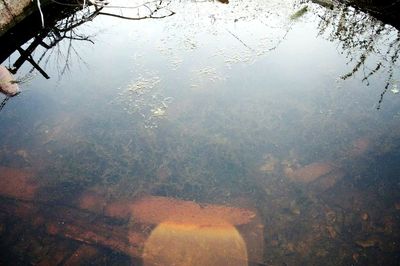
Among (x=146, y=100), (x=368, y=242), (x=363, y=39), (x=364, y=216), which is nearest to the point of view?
(x=368, y=242)

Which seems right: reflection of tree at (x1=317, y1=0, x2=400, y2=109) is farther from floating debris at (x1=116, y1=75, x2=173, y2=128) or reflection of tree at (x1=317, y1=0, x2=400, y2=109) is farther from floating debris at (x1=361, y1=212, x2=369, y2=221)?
floating debris at (x1=116, y1=75, x2=173, y2=128)

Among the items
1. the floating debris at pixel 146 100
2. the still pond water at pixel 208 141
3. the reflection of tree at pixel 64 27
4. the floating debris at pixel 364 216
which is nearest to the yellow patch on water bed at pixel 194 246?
the still pond water at pixel 208 141

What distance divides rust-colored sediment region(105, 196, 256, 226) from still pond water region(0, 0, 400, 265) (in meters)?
0.01

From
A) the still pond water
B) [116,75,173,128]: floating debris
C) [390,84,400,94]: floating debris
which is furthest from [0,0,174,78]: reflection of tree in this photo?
[390,84,400,94]: floating debris

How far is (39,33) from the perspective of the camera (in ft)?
13.3

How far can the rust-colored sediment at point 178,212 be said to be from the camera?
103 inches

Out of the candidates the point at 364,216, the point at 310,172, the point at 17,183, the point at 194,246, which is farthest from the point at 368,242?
the point at 17,183

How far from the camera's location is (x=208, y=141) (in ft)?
10.1

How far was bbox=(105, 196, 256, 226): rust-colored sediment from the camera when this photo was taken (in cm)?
261

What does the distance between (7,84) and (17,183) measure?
1.35 m

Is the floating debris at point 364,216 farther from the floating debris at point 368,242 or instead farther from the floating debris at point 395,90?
the floating debris at point 395,90

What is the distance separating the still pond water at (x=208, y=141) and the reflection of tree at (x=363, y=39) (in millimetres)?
17

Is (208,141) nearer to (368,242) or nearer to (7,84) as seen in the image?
(368,242)

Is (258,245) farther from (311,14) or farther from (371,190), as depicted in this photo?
(311,14)
